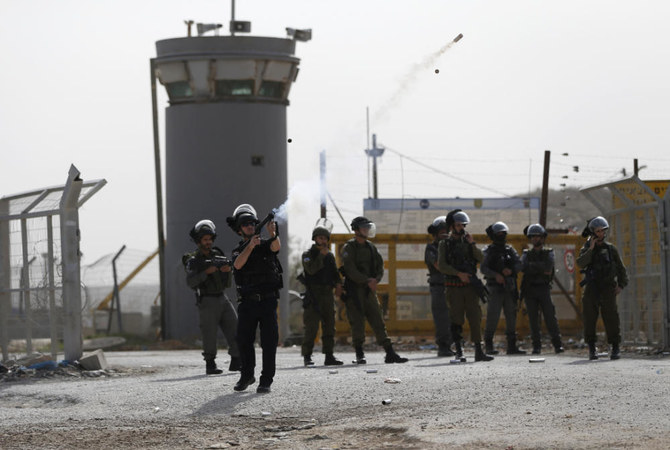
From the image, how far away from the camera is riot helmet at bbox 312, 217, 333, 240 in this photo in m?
16.4

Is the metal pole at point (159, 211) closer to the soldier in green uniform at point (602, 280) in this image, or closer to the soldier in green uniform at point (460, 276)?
the soldier in green uniform at point (460, 276)

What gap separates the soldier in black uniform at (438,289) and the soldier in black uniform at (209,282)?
3.41m

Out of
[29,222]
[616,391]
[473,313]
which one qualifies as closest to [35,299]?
[29,222]

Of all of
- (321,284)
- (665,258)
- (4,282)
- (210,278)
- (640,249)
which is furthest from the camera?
(640,249)

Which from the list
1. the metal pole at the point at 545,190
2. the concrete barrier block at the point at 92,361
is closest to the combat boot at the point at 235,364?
the concrete barrier block at the point at 92,361

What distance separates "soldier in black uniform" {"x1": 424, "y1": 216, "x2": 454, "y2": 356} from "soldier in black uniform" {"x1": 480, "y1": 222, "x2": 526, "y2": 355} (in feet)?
1.98

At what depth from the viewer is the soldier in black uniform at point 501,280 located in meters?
18.2

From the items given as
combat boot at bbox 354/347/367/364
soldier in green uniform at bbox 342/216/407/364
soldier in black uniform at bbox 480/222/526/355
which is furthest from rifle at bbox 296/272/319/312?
soldier in black uniform at bbox 480/222/526/355

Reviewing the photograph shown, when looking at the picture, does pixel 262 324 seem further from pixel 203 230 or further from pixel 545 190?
pixel 545 190

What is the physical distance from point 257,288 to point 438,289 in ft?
19.6

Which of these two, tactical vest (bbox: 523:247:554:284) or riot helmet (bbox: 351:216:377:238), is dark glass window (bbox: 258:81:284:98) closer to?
tactical vest (bbox: 523:247:554:284)

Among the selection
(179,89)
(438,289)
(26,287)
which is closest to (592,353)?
(438,289)

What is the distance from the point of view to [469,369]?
14.0m

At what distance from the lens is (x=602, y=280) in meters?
16.4
